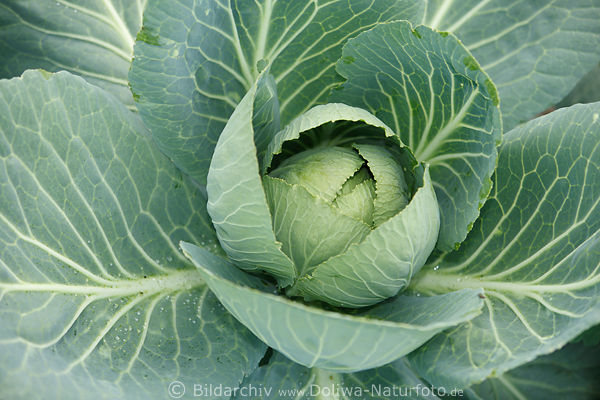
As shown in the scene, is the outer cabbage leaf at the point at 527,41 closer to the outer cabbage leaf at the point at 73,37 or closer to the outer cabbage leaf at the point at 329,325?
the outer cabbage leaf at the point at 329,325

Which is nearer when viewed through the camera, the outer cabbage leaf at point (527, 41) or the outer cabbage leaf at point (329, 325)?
the outer cabbage leaf at point (329, 325)

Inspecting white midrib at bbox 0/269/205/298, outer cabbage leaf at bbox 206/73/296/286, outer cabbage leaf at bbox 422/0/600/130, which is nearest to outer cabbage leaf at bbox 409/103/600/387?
outer cabbage leaf at bbox 422/0/600/130

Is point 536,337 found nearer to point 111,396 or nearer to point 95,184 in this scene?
point 111,396

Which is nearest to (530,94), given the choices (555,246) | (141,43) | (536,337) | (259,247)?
(555,246)

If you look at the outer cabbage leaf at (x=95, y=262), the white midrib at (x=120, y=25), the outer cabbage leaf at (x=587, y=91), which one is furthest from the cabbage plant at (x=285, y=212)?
the outer cabbage leaf at (x=587, y=91)

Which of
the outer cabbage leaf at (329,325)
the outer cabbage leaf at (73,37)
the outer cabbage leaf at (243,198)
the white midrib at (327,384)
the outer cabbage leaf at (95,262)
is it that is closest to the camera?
the outer cabbage leaf at (329,325)
